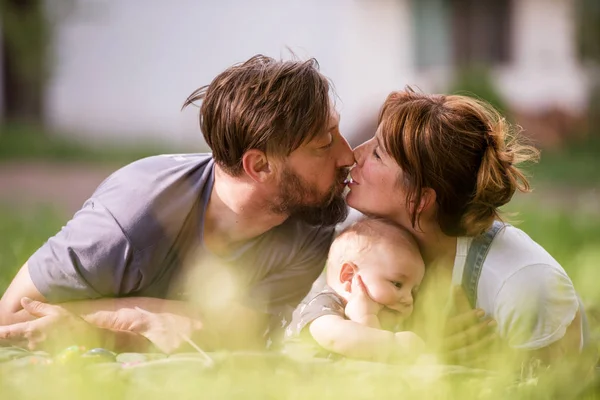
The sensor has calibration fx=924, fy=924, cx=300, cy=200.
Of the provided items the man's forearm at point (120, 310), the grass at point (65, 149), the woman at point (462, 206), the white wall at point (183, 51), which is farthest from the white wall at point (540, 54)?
the man's forearm at point (120, 310)

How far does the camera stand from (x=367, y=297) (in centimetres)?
300

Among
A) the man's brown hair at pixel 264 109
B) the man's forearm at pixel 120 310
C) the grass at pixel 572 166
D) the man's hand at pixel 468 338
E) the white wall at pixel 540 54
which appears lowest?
the grass at pixel 572 166

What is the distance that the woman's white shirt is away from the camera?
9.43 feet

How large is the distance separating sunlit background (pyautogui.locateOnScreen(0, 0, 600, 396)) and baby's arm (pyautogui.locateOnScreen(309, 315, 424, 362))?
9.49 meters

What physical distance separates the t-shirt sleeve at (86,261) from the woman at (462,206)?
0.80m

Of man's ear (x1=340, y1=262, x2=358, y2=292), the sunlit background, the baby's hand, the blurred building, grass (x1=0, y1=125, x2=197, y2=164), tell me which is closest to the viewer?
the baby's hand

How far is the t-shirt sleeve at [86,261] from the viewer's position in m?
2.98

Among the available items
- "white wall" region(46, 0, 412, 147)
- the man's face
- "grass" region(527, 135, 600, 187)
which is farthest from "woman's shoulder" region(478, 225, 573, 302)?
"white wall" region(46, 0, 412, 147)

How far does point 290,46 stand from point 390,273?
38.4 ft

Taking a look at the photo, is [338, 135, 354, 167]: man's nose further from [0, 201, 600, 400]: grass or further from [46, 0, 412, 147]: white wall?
[46, 0, 412, 147]: white wall

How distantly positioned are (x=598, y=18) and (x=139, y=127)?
7626 mm

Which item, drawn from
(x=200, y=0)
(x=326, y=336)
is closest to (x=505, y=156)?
(x=326, y=336)

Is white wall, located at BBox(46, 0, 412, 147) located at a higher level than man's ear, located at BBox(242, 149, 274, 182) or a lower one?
lower

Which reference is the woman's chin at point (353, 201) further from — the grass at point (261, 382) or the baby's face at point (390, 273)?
the grass at point (261, 382)
